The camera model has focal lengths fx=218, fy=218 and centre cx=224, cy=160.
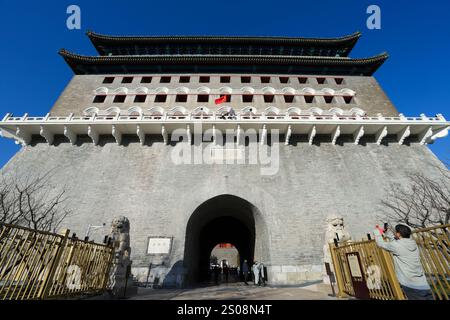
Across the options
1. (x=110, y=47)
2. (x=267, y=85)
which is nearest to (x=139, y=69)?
(x=110, y=47)

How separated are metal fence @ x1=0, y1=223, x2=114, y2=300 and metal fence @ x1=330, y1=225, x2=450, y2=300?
624cm

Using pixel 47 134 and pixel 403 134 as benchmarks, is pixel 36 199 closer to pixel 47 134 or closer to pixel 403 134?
pixel 47 134

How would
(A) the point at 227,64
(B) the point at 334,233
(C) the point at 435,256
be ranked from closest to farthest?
(C) the point at 435,256
(B) the point at 334,233
(A) the point at 227,64

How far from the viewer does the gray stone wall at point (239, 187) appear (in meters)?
11.8

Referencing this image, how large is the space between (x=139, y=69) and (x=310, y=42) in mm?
18941

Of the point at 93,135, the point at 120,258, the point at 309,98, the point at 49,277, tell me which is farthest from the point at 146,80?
the point at 49,277

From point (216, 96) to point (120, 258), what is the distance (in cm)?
1530

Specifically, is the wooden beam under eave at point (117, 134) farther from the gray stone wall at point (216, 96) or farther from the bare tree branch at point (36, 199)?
the bare tree branch at point (36, 199)

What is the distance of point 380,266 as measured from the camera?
4.16 metres

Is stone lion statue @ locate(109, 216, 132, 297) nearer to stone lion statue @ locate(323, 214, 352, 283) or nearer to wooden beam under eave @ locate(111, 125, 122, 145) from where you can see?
stone lion statue @ locate(323, 214, 352, 283)

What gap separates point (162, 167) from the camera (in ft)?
47.4

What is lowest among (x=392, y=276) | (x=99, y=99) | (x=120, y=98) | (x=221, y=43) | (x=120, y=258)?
(x=392, y=276)

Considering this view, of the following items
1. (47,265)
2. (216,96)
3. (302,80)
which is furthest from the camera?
(302,80)

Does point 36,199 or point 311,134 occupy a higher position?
point 311,134
